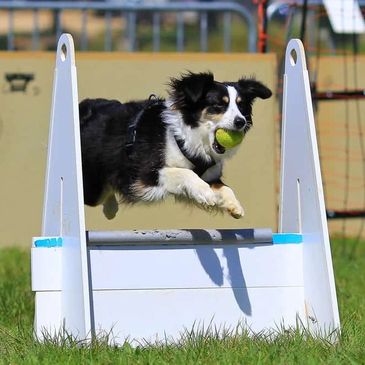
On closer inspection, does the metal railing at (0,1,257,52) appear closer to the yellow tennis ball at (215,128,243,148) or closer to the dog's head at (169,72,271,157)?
the dog's head at (169,72,271,157)

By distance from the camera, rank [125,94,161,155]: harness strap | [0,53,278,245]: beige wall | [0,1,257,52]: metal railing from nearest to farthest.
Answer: [125,94,161,155]: harness strap < [0,53,278,245]: beige wall < [0,1,257,52]: metal railing

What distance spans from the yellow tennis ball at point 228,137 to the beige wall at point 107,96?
279cm

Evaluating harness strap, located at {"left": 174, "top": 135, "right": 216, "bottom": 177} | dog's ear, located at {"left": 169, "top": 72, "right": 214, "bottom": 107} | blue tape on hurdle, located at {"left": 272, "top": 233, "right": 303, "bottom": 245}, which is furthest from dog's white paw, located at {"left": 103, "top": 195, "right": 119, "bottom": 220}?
blue tape on hurdle, located at {"left": 272, "top": 233, "right": 303, "bottom": 245}

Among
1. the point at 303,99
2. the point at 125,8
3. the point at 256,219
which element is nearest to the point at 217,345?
the point at 303,99

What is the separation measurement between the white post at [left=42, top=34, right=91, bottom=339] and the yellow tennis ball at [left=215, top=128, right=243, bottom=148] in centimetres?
79

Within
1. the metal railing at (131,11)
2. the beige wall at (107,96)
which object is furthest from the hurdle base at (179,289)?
the metal railing at (131,11)

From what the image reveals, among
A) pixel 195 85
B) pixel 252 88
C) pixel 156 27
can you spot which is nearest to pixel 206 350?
pixel 195 85

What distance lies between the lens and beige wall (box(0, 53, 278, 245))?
7.66 meters

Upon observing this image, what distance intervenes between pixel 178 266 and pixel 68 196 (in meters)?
0.58

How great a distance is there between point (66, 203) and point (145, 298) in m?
0.55

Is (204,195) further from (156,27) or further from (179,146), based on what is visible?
(156,27)

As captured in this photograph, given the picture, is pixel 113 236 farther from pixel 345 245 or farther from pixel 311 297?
pixel 345 245

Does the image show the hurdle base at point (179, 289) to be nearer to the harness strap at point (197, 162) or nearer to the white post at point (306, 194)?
the white post at point (306, 194)

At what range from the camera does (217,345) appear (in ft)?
13.4
